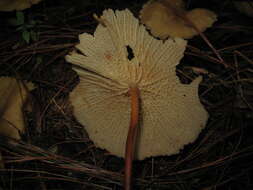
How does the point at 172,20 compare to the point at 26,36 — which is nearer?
the point at 172,20

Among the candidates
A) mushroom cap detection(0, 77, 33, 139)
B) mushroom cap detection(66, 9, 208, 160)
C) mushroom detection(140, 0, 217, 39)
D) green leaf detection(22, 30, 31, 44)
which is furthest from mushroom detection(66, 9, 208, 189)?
green leaf detection(22, 30, 31, 44)

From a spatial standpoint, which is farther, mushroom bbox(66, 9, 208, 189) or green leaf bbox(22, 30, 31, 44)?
green leaf bbox(22, 30, 31, 44)

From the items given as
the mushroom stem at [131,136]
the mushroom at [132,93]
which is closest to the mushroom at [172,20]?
the mushroom at [132,93]

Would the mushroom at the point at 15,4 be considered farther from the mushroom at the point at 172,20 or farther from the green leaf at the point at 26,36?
the mushroom at the point at 172,20

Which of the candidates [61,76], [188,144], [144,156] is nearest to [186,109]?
[188,144]

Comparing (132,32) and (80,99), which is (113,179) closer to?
(80,99)

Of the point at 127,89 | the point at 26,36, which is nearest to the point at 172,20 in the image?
the point at 127,89

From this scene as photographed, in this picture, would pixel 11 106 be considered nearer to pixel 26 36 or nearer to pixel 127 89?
pixel 26 36

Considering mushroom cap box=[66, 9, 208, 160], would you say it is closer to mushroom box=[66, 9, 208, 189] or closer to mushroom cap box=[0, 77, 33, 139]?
mushroom box=[66, 9, 208, 189]
